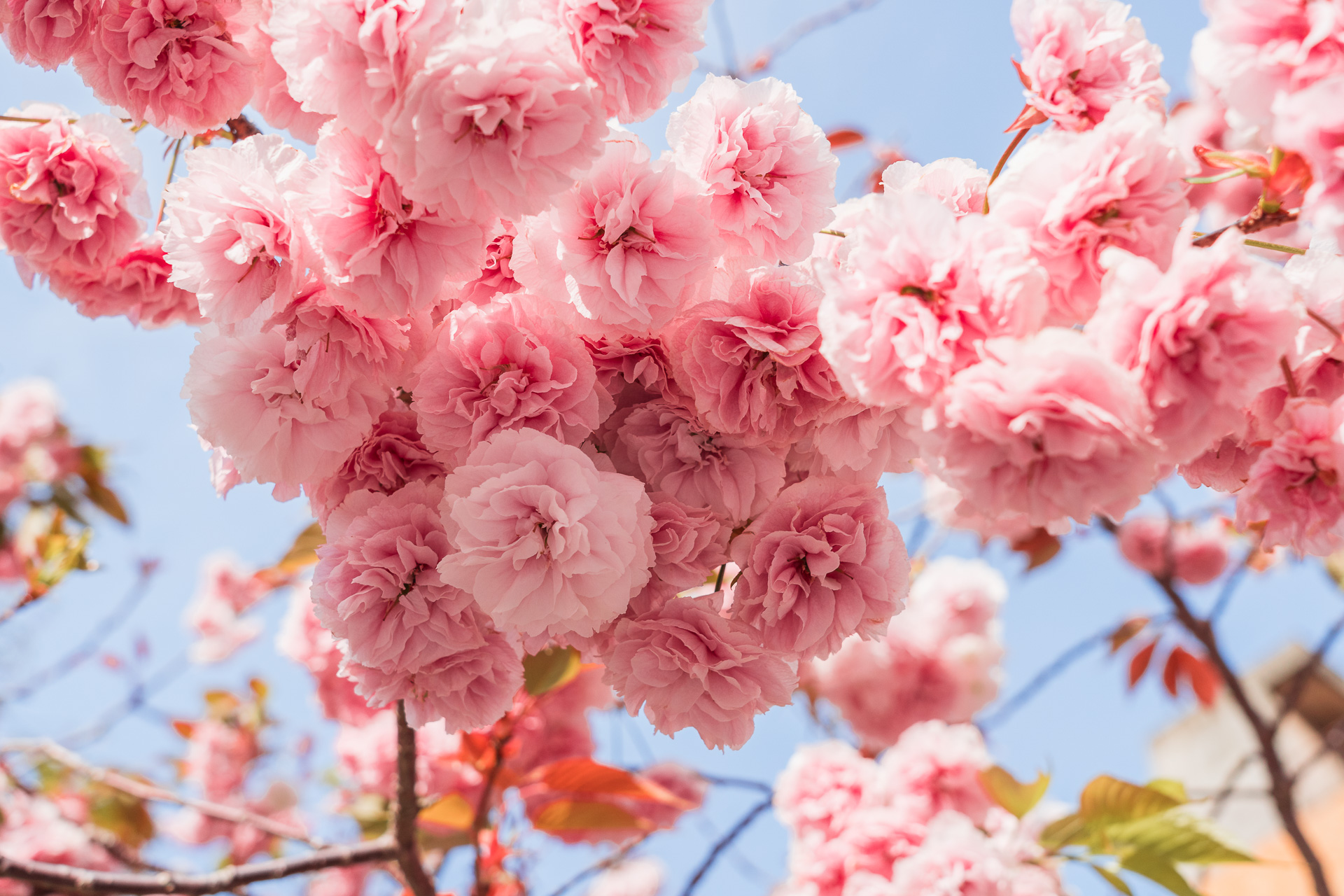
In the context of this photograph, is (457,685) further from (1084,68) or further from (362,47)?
(1084,68)

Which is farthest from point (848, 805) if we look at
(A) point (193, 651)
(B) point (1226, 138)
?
(A) point (193, 651)

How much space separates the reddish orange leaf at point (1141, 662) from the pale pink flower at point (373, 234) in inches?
94.2

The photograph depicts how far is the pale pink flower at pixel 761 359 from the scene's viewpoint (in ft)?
2.07

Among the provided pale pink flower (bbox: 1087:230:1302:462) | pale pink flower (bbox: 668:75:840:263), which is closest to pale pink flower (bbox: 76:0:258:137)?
pale pink flower (bbox: 668:75:840:263)

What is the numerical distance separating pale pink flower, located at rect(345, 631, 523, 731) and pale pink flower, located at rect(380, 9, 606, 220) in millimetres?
376

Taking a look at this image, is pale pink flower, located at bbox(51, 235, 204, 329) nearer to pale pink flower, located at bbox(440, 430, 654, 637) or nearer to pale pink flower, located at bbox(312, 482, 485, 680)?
pale pink flower, located at bbox(312, 482, 485, 680)

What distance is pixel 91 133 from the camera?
890 mm

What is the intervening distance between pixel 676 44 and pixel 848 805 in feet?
4.66

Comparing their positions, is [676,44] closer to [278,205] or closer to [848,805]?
A: [278,205]

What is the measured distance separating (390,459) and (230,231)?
0.71 feet

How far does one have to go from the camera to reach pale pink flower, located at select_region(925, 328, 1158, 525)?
0.45 m

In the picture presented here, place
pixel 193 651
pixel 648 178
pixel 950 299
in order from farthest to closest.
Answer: pixel 193 651 → pixel 648 178 → pixel 950 299

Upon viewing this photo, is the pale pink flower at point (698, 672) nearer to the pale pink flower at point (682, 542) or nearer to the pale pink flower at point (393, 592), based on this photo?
the pale pink flower at point (682, 542)

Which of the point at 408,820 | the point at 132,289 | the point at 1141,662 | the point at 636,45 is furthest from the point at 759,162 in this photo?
the point at 1141,662
